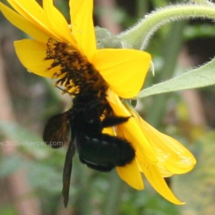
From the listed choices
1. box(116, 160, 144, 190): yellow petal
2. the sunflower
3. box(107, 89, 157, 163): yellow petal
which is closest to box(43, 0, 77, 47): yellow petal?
the sunflower

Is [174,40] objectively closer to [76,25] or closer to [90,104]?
[90,104]

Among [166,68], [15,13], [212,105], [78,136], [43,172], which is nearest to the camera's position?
[15,13]

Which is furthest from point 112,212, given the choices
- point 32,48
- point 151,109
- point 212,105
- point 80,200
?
point 212,105

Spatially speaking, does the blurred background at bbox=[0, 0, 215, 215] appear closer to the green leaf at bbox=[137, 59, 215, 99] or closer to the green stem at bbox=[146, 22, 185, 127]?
the green stem at bbox=[146, 22, 185, 127]

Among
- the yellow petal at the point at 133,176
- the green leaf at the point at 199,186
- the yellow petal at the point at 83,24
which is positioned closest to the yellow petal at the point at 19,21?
the yellow petal at the point at 83,24

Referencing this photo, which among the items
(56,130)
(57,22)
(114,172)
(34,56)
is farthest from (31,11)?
(114,172)

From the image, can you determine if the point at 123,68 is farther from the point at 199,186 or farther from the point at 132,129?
the point at 199,186
